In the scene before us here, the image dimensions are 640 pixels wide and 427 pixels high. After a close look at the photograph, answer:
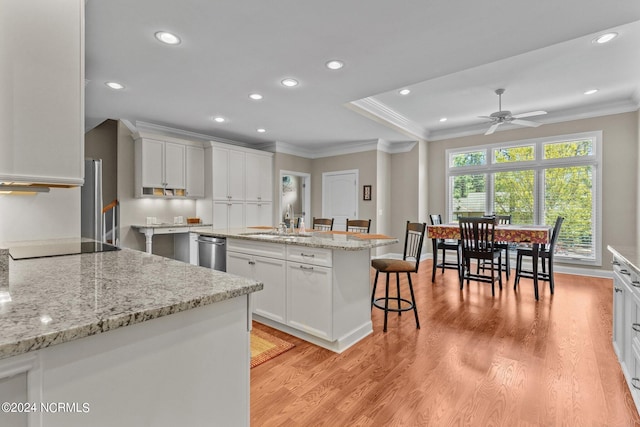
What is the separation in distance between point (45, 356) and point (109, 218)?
509 cm

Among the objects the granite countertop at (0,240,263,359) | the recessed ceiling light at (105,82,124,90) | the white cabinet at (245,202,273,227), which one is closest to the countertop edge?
the granite countertop at (0,240,263,359)

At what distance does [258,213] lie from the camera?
6.41 metres

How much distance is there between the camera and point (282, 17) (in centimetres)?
227

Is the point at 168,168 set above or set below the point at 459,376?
above

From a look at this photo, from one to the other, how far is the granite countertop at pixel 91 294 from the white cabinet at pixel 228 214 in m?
4.33

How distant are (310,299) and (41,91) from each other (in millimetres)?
2033

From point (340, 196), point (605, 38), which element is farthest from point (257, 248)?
point (340, 196)

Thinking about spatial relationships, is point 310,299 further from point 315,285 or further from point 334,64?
point 334,64

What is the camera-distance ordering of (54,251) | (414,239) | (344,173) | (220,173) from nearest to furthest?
(54,251), (414,239), (220,173), (344,173)

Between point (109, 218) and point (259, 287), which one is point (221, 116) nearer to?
point (109, 218)

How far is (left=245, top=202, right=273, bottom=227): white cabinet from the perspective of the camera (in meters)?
6.21

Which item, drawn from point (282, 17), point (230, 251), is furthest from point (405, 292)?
point (282, 17)

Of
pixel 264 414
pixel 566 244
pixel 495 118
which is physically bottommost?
pixel 264 414

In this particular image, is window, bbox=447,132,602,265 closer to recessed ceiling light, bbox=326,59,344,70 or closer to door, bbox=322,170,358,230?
door, bbox=322,170,358,230
